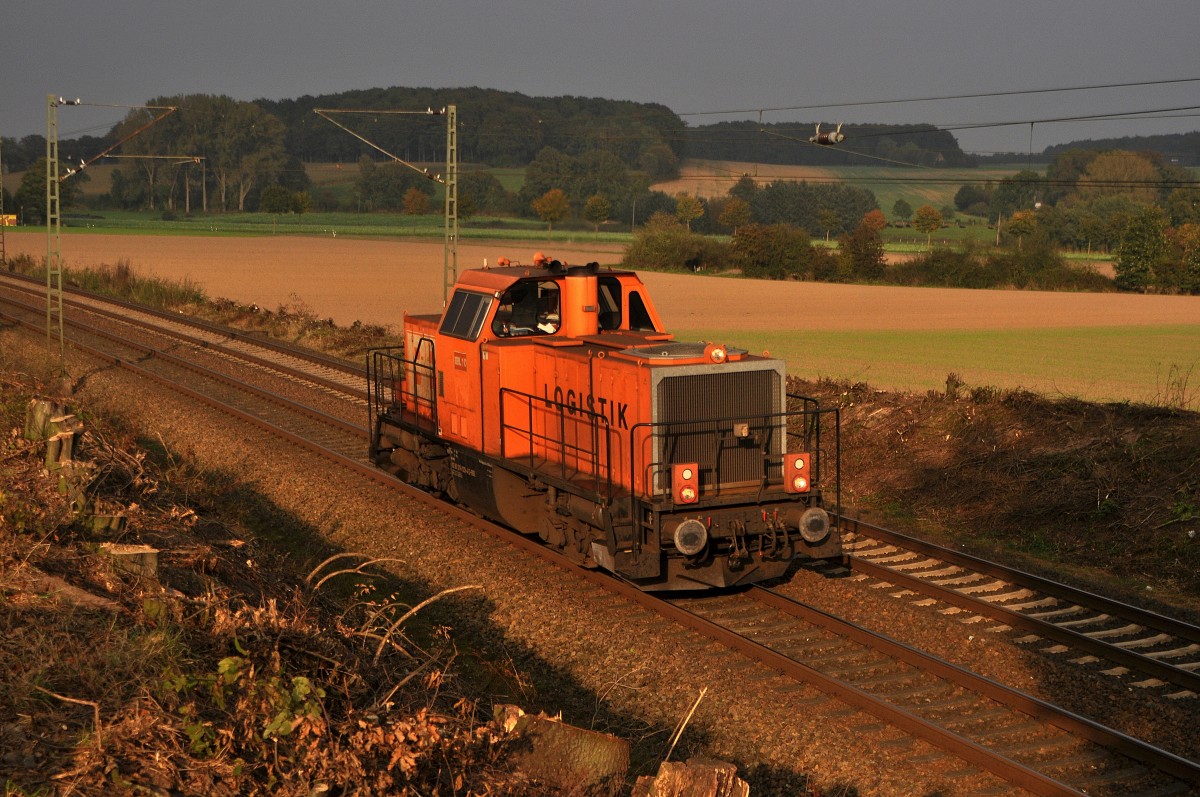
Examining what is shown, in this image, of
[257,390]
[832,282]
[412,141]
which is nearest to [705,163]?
[412,141]

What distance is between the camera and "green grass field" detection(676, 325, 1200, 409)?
26594mm

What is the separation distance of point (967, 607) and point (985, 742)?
3.01m

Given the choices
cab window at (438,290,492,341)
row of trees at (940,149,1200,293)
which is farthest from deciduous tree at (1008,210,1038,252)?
cab window at (438,290,492,341)

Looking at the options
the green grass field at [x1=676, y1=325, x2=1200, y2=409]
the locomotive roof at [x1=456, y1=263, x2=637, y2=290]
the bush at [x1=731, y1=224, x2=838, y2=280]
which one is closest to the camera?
the locomotive roof at [x1=456, y1=263, x2=637, y2=290]

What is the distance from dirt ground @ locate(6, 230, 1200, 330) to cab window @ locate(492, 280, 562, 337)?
2670 cm

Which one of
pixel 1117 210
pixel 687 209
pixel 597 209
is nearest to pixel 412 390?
pixel 597 209

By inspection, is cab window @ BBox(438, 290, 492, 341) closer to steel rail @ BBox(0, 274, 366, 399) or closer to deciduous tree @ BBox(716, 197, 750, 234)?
steel rail @ BBox(0, 274, 366, 399)

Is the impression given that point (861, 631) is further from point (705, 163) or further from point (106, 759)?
point (705, 163)

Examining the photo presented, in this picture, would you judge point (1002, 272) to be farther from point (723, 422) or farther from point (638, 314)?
point (723, 422)

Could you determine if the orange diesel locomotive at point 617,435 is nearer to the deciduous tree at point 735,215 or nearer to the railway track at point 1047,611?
the railway track at point 1047,611

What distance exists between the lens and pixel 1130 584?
12.2 metres

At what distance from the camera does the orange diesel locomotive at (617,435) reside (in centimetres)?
1028

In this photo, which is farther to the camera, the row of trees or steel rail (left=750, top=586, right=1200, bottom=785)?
the row of trees

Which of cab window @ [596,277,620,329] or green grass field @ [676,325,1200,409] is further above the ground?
cab window @ [596,277,620,329]
